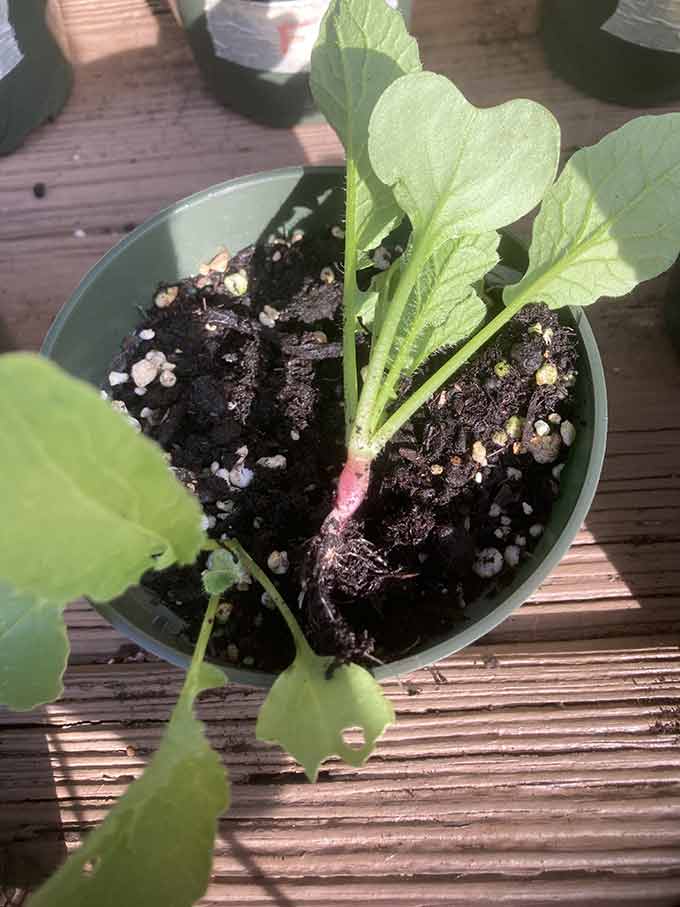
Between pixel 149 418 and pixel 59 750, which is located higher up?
pixel 149 418

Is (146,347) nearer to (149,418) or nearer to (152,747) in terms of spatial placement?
(149,418)

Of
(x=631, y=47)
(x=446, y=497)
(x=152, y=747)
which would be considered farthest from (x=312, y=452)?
(x=631, y=47)

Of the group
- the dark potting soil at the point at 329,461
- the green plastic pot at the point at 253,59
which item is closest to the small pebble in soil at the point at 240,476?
the dark potting soil at the point at 329,461

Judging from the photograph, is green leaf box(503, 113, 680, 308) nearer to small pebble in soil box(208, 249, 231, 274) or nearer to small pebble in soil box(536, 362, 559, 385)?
small pebble in soil box(536, 362, 559, 385)

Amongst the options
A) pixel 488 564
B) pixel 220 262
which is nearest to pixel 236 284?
pixel 220 262

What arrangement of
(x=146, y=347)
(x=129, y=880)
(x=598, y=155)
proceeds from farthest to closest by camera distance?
(x=146, y=347) < (x=598, y=155) < (x=129, y=880)

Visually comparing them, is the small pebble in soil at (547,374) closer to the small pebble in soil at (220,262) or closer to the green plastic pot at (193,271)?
the green plastic pot at (193,271)
